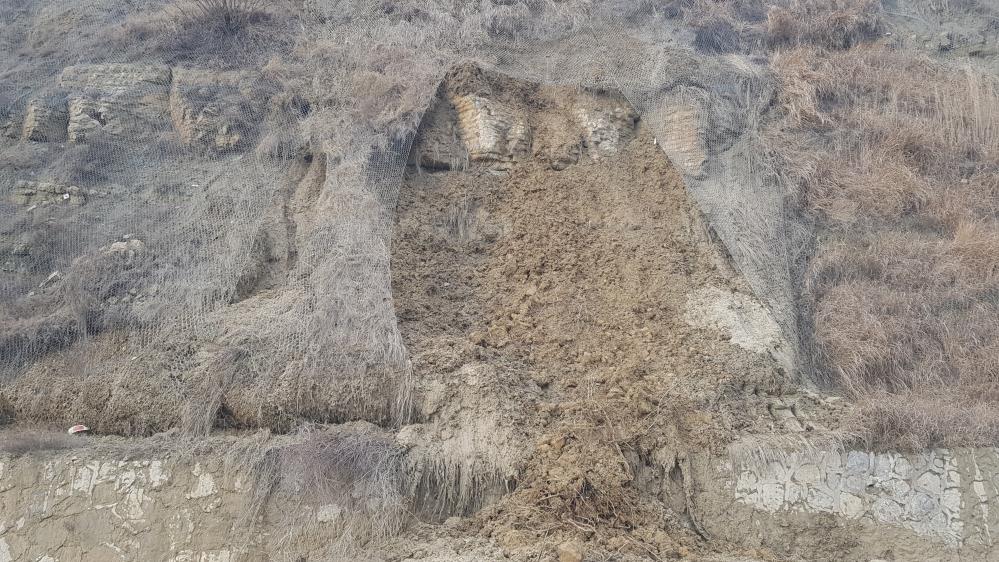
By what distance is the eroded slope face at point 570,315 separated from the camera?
17.6 ft

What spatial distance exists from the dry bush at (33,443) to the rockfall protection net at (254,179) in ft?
0.84

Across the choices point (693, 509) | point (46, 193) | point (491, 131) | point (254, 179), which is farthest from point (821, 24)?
point (46, 193)

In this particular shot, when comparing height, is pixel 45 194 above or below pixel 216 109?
below

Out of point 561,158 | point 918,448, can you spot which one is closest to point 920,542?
point 918,448

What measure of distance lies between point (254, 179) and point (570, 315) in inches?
129

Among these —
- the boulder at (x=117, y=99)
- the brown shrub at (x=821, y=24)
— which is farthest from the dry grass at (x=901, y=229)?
the boulder at (x=117, y=99)

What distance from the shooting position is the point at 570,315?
6586 millimetres

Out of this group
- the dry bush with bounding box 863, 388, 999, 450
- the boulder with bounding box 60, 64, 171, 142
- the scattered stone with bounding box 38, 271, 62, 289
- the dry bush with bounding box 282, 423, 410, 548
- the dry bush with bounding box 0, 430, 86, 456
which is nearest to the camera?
the dry bush with bounding box 282, 423, 410, 548

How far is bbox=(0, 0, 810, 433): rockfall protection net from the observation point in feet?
19.5

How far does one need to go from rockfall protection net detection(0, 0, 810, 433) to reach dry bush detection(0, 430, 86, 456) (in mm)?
257

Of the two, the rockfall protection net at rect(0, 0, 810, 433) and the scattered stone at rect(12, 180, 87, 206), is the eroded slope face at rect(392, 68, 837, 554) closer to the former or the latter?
the rockfall protection net at rect(0, 0, 810, 433)

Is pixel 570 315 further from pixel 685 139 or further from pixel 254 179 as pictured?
pixel 254 179

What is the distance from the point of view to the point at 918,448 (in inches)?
210

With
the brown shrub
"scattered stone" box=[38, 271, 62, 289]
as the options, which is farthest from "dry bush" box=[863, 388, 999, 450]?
"scattered stone" box=[38, 271, 62, 289]
